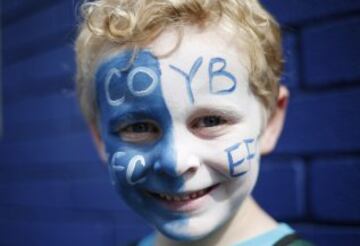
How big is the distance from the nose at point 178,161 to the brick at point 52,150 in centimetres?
128

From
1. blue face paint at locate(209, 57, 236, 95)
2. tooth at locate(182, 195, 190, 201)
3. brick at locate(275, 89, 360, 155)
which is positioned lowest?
brick at locate(275, 89, 360, 155)

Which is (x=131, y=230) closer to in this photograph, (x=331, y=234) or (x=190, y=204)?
(x=331, y=234)

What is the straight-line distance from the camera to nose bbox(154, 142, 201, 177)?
910 millimetres

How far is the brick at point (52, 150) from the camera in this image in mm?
2246

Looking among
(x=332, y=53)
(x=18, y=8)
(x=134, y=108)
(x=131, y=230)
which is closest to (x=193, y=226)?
(x=134, y=108)

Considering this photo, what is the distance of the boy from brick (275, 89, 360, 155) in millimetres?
443

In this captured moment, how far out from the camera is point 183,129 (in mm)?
945

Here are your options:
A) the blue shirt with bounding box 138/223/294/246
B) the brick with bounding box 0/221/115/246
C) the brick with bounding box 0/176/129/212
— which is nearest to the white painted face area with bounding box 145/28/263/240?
the blue shirt with bounding box 138/223/294/246

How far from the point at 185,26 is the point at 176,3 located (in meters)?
0.05

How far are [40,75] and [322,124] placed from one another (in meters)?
1.57

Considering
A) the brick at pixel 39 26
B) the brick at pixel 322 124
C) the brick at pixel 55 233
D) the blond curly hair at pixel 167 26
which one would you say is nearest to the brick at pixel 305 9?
the brick at pixel 322 124

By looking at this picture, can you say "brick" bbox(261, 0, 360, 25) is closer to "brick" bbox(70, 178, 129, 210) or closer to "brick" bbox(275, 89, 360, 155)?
"brick" bbox(275, 89, 360, 155)

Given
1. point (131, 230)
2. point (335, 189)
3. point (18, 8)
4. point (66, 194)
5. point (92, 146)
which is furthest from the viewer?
point (18, 8)

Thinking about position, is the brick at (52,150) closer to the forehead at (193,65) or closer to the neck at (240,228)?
the neck at (240,228)
